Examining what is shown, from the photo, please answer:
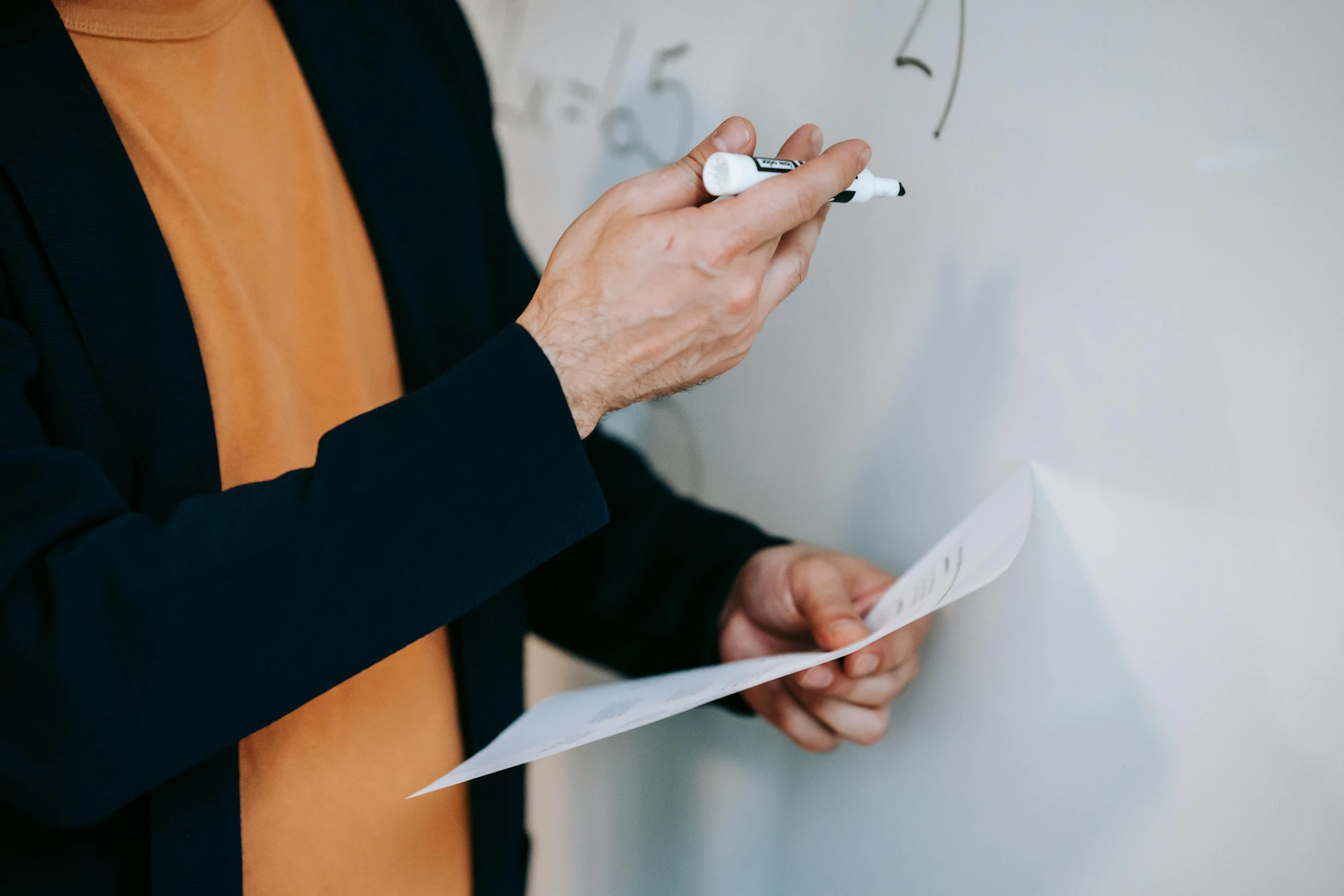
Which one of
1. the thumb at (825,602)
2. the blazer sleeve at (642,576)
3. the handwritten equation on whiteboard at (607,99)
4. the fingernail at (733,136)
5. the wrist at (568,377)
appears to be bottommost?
the blazer sleeve at (642,576)

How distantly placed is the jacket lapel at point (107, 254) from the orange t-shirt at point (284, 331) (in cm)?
3

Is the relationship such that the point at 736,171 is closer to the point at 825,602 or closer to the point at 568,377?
the point at 568,377

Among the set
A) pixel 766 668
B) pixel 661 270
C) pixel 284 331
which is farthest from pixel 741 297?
pixel 284 331

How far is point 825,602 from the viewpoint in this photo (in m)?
0.51

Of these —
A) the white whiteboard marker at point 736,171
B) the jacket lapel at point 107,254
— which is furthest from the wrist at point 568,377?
the jacket lapel at point 107,254

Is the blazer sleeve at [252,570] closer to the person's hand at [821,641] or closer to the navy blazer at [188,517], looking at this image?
the navy blazer at [188,517]

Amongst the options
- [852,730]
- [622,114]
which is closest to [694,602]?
[852,730]

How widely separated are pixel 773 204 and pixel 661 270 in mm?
62

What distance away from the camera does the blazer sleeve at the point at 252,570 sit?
0.35 meters

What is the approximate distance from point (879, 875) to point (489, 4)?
89 centimetres

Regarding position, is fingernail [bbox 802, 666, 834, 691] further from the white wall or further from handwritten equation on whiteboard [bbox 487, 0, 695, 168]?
handwritten equation on whiteboard [bbox 487, 0, 695, 168]

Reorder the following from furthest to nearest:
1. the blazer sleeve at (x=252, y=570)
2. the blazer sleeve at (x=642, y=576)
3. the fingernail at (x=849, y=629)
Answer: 1. the blazer sleeve at (x=642, y=576)
2. the fingernail at (x=849, y=629)
3. the blazer sleeve at (x=252, y=570)

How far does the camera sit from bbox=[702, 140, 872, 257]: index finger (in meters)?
0.38

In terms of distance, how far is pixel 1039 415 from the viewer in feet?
1.52
